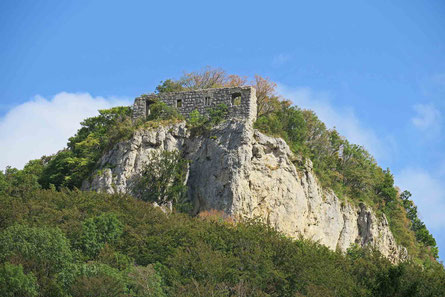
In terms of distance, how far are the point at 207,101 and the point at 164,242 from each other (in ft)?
30.5

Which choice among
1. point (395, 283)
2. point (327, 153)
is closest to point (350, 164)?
point (327, 153)

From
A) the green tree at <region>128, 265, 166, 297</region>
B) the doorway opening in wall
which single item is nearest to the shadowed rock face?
the doorway opening in wall

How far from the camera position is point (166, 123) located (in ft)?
145

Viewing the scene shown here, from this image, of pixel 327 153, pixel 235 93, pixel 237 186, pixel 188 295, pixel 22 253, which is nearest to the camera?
pixel 188 295

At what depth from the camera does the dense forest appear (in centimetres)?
3400

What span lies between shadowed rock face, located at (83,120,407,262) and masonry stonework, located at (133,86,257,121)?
1017 millimetres

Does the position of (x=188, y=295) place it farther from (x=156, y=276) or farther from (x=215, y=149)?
(x=215, y=149)

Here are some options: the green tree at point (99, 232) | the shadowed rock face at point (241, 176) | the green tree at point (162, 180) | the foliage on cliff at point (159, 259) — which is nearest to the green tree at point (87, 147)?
the shadowed rock face at point (241, 176)

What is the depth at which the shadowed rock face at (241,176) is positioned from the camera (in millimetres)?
41062

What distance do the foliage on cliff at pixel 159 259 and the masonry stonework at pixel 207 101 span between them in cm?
584

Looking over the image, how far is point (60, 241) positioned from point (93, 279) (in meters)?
3.60

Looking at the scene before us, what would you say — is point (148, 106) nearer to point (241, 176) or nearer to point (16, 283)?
point (241, 176)

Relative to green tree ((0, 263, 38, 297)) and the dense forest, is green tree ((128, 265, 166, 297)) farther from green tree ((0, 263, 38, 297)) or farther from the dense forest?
green tree ((0, 263, 38, 297))

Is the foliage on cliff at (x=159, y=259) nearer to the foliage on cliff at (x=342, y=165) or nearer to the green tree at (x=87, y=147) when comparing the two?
the green tree at (x=87, y=147)
